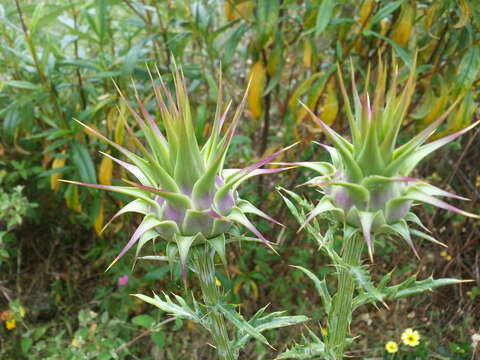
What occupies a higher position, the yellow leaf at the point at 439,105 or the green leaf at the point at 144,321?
the yellow leaf at the point at 439,105

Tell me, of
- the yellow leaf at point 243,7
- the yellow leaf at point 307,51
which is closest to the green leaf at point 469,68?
the yellow leaf at point 307,51

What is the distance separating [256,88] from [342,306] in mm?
1380

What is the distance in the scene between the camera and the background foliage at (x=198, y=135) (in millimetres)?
2527

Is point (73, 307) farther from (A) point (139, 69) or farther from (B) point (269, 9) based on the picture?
(B) point (269, 9)

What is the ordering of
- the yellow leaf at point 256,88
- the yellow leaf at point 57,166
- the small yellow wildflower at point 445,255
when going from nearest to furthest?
the yellow leaf at point 256,88 < the yellow leaf at point 57,166 < the small yellow wildflower at point 445,255

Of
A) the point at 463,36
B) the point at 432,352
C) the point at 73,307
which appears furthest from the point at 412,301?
the point at 73,307

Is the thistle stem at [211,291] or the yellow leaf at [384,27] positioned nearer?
the thistle stem at [211,291]

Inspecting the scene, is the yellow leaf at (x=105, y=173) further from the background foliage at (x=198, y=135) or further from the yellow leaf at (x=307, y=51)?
the yellow leaf at (x=307, y=51)

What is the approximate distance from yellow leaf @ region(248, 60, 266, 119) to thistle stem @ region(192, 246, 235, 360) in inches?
50.9

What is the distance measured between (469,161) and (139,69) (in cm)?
275

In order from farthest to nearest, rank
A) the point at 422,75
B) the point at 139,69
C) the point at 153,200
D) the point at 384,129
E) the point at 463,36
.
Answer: the point at 422,75
the point at 139,69
the point at 463,36
the point at 153,200
the point at 384,129

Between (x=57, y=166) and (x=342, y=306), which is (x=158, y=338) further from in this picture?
(x=342, y=306)

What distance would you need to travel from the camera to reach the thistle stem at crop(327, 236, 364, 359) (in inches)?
59.0

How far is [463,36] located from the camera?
2496 millimetres
